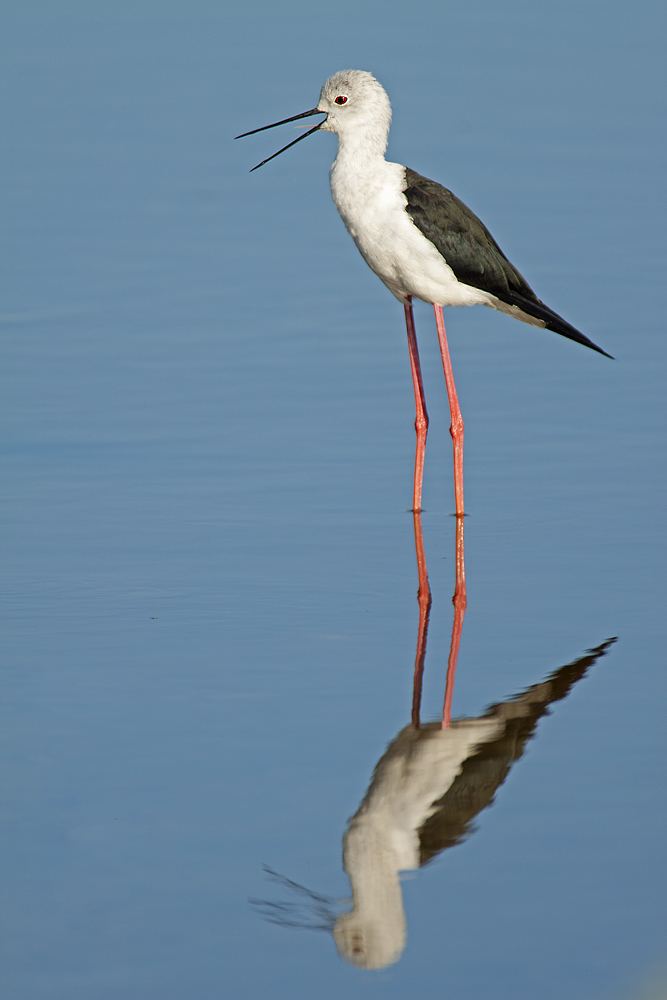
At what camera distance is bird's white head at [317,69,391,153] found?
23.0ft

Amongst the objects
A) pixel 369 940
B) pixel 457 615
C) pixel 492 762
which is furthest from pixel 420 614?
pixel 369 940

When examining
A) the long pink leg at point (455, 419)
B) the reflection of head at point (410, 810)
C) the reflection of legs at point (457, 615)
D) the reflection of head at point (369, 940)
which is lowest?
the reflection of head at point (369, 940)

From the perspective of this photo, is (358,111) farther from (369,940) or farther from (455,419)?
(369,940)

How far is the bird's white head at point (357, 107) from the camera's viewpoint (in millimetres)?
6996

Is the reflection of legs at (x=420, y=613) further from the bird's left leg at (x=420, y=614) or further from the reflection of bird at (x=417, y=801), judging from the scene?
the reflection of bird at (x=417, y=801)

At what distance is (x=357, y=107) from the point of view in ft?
23.1

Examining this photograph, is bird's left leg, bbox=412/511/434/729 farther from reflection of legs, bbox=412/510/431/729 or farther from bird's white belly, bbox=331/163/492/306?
bird's white belly, bbox=331/163/492/306

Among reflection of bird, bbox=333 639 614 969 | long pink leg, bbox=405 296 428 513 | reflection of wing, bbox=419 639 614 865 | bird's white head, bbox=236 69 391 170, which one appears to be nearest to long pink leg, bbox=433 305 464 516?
long pink leg, bbox=405 296 428 513

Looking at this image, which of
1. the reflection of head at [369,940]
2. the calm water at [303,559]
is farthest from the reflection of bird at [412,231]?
the reflection of head at [369,940]

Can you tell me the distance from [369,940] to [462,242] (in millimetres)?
3939

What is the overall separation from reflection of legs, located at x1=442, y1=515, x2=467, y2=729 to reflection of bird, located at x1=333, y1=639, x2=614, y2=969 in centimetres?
14

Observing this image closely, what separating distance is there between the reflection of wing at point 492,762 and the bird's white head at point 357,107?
9.54 feet

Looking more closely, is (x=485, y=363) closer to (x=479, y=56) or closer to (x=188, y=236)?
(x=188, y=236)

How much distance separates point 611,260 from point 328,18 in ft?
25.3
